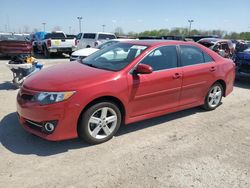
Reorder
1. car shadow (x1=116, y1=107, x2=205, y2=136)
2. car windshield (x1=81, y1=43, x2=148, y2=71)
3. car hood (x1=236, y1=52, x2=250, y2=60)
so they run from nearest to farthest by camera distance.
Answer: car windshield (x1=81, y1=43, x2=148, y2=71)
car shadow (x1=116, y1=107, x2=205, y2=136)
car hood (x1=236, y1=52, x2=250, y2=60)

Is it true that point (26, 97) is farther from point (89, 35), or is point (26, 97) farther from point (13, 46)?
point (89, 35)

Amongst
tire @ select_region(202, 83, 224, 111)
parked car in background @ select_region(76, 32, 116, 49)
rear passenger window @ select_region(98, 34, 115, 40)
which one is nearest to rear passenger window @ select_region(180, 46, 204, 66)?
tire @ select_region(202, 83, 224, 111)

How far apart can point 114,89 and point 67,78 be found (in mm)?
750

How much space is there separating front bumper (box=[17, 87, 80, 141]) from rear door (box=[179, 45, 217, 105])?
91.9 inches

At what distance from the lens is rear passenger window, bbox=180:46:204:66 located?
5172 millimetres

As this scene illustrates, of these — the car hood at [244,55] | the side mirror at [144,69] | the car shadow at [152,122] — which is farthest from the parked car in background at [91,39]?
the side mirror at [144,69]

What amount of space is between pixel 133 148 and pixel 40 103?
60.7 inches

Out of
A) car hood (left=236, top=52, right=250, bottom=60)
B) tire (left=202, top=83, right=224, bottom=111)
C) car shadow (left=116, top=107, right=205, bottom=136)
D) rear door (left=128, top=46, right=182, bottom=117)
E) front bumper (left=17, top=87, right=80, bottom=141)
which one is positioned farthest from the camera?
car hood (left=236, top=52, right=250, bottom=60)

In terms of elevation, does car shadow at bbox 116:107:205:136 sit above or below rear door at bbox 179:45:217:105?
below

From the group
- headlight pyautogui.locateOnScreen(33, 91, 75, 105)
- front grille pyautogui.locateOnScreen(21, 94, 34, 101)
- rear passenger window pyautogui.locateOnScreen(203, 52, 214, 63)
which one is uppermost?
rear passenger window pyautogui.locateOnScreen(203, 52, 214, 63)

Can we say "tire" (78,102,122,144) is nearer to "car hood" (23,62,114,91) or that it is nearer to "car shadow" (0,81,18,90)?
"car hood" (23,62,114,91)

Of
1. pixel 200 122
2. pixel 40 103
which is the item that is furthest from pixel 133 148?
pixel 200 122

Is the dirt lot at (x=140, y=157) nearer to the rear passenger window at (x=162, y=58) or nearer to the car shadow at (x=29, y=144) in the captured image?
the car shadow at (x=29, y=144)

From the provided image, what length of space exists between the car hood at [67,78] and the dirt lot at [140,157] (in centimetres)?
92
